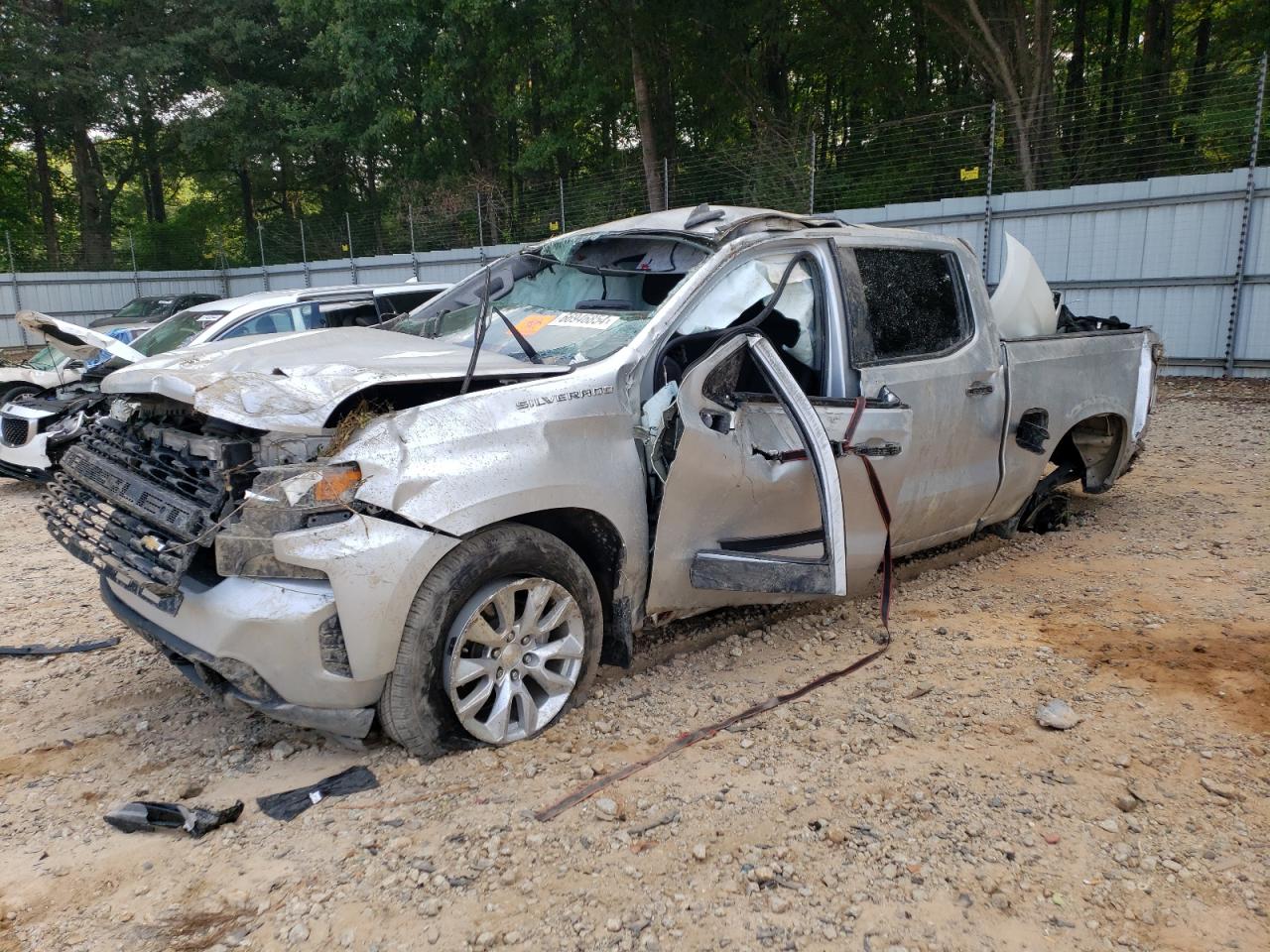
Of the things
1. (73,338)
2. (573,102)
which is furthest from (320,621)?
(573,102)

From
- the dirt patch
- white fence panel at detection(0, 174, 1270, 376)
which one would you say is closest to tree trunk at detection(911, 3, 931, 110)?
white fence panel at detection(0, 174, 1270, 376)

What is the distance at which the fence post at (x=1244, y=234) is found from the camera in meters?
11.0

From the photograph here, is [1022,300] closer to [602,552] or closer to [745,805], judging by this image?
[602,552]

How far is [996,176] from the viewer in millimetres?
13250

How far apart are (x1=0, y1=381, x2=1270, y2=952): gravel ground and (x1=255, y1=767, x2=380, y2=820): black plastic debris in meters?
0.05

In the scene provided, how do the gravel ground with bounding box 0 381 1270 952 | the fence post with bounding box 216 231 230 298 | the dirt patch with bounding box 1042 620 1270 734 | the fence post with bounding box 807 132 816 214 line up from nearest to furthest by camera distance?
the gravel ground with bounding box 0 381 1270 952 → the dirt patch with bounding box 1042 620 1270 734 → the fence post with bounding box 807 132 816 214 → the fence post with bounding box 216 231 230 298

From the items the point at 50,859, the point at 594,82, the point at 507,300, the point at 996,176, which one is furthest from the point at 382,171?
the point at 50,859

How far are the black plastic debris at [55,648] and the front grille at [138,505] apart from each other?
39.8 inches

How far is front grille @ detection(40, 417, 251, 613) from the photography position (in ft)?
9.41

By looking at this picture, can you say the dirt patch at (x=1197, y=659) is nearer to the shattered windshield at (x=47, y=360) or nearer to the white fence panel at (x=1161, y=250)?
the white fence panel at (x=1161, y=250)

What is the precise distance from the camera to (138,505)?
305 centimetres

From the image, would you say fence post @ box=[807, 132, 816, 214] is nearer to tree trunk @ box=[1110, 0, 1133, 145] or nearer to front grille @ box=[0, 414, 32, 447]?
tree trunk @ box=[1110, 0, 1133, 145]

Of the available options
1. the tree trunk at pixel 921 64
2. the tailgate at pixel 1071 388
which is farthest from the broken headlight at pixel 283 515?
the tree trunk at pixel 921 64

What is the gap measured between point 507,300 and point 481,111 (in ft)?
76.1
